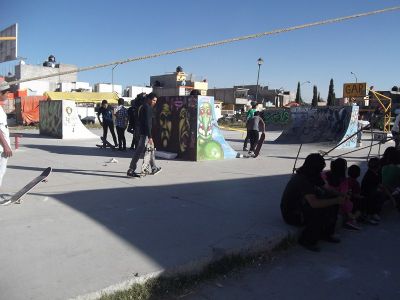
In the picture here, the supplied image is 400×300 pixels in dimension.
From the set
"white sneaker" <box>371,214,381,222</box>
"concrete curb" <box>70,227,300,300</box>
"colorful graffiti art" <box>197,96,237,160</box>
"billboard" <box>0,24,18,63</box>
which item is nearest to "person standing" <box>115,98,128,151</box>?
"colorful graffiti art" <box>197,96,237,160</box>

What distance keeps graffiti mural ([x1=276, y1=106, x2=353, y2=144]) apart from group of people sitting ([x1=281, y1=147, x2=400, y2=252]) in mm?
11388

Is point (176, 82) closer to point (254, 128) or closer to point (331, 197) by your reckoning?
point (254, 128)

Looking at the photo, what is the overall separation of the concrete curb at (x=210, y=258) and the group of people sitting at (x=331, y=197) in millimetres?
281

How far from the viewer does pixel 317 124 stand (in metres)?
18.8

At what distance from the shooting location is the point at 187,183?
7934mm

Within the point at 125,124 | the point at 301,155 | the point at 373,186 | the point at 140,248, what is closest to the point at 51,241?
the point at 140,248

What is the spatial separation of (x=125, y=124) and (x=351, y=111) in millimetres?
9221

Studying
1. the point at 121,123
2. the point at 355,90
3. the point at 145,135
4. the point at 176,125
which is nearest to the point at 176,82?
the point at 355,90

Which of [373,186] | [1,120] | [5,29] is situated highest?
[5,29]

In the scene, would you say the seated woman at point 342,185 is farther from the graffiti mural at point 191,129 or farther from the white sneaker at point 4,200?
the graffiti mural at point 191,129

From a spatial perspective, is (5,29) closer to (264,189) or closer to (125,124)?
(125,124)

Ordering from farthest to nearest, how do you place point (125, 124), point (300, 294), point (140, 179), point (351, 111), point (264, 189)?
point (351, 111)
point (125, 124)
point (140, 179)
point (264, 189)
point (300, 294)

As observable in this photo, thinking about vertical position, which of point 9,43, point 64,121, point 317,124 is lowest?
point 64,121

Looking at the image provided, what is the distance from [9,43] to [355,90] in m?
20.9
